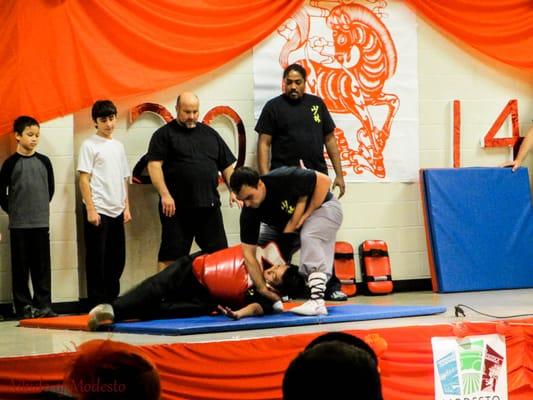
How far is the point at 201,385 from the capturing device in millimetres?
4359

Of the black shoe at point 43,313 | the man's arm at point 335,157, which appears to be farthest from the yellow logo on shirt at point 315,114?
the black shoe at point 43,313

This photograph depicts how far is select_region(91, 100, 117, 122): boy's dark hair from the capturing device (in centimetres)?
641

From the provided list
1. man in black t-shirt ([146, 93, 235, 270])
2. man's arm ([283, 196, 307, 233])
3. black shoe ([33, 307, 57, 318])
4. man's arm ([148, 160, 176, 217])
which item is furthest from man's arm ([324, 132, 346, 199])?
black shoe ([33, 307, 57, 318])

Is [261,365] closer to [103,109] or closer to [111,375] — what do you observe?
[103,109]

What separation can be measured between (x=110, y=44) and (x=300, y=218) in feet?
7.21

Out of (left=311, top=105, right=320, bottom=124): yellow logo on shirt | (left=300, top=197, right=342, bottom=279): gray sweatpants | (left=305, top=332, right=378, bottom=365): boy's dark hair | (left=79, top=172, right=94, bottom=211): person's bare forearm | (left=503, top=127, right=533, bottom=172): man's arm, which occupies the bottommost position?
(left=300, top=197, right=342, bottom=279): gray sweatpants

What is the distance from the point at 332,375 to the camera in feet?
5.21

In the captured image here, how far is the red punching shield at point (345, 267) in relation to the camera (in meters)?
7.33

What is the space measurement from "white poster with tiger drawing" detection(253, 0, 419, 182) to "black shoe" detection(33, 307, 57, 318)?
253 cm

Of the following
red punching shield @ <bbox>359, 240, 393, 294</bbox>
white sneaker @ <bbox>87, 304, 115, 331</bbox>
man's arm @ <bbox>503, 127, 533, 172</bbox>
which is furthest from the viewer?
man's arm @ <bbox>503, 127, 533, 172</bbox>

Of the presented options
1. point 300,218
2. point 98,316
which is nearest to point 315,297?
point 300,218

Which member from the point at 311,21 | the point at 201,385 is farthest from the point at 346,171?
the point at 201,385

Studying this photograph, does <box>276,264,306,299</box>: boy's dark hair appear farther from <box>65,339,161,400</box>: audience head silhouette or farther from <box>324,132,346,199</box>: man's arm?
<box>65,339,161,400</box>: audience head silhouette

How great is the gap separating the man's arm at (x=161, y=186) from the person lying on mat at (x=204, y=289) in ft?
2.95
